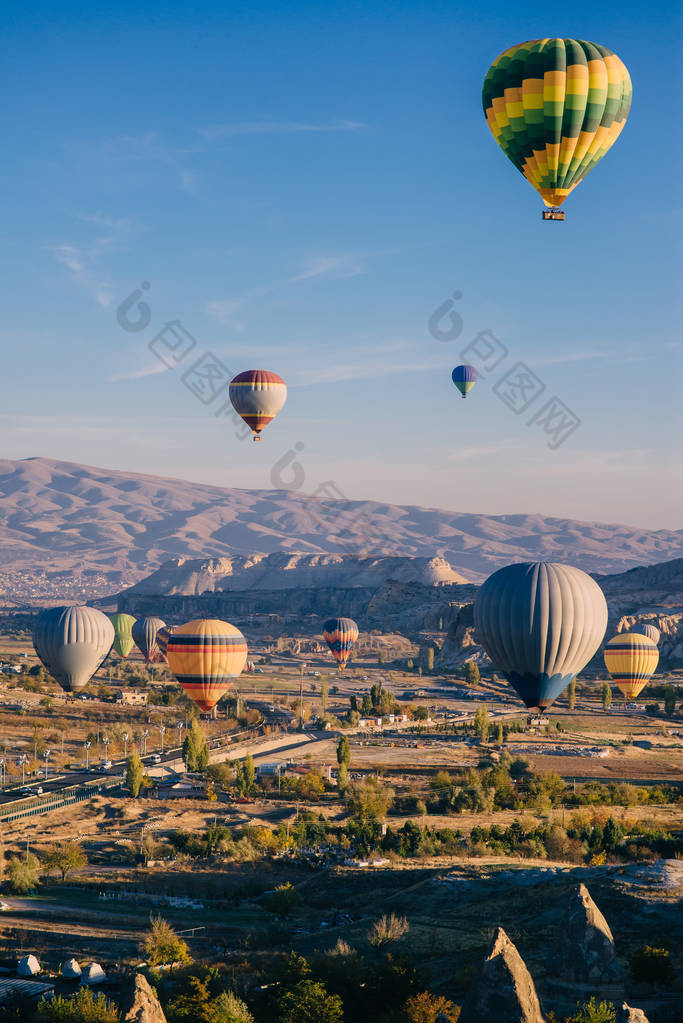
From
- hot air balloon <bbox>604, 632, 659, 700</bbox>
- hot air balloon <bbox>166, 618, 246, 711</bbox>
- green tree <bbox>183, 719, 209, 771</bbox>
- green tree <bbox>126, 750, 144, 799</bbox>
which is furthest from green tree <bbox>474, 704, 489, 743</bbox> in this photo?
green tree <bbox>126, 750, 144, 799</bbox>

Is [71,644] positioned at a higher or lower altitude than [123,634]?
lower

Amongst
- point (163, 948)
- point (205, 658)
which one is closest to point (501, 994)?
point (163, 948)

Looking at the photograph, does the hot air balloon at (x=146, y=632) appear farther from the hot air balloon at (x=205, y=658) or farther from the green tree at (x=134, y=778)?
the green tree at (x=134, y=778)

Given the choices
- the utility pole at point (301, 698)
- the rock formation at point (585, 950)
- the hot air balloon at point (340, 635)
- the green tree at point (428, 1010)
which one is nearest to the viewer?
the green tree at point (428, 1010)

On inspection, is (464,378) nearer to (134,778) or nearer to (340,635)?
(340,635)

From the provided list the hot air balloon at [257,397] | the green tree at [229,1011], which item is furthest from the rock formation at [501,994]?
the hot air balloon at [257,397]

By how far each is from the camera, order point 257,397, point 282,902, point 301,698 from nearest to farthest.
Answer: point 282,902, point 257,397, point 301,698

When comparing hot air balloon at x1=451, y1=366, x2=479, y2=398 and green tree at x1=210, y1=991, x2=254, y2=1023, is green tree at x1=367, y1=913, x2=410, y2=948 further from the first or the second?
hot air balloon at x1=451, y1=366, x2=479, y2=398
